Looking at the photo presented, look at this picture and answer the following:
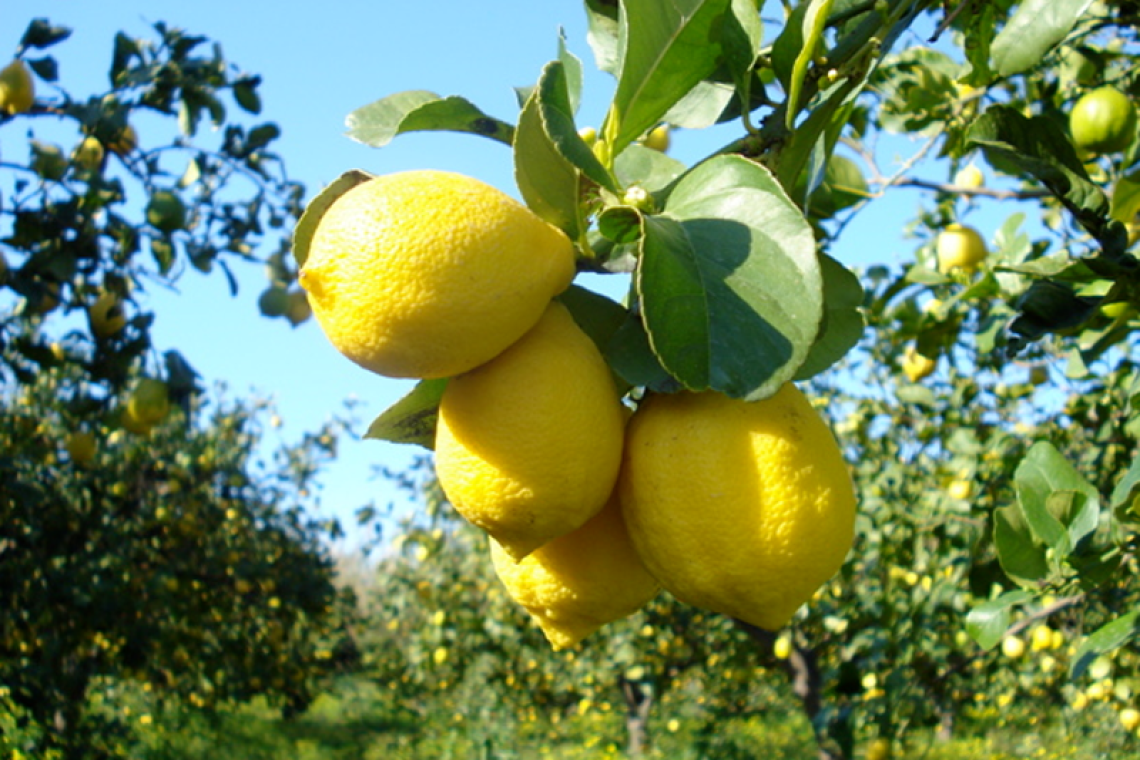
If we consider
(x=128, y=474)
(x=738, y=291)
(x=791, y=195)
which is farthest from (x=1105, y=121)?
(x=128, y=474)

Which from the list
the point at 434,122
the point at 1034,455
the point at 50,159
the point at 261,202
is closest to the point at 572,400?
the point at 434,122

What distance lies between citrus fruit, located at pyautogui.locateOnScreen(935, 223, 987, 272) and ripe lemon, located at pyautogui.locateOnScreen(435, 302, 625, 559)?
197cm

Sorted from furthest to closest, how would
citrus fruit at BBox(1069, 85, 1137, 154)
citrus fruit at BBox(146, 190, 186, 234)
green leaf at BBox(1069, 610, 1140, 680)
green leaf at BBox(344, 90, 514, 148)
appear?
citrus fruit at BBox(146, 190, 186, 234) → citrus fruit at BBox(1069, 85, 1137, 154) → green leaf at BBox(1069, 610, 1140, 680) → green leaf at BBox(344, 90, 514, 148)

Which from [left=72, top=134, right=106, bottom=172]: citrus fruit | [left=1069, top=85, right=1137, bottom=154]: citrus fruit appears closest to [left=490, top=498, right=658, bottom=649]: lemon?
[left=1069, top=85, right=1137, bottom=154]: citrus fruit

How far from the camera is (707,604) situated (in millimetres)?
624

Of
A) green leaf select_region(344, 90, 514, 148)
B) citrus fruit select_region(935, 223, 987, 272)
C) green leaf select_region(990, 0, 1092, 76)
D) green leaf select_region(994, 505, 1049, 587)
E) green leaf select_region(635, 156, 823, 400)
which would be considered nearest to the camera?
green leaf select_region(635, 156, 823, 400)

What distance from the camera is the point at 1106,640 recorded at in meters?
1.11

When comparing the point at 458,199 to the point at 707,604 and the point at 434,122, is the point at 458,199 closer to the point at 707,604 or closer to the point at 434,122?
the point at 434,122

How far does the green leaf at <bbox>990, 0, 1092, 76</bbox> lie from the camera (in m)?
0.90

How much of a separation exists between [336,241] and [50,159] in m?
2.66

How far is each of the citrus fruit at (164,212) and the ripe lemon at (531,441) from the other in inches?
96.0

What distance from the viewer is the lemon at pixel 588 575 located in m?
0.68

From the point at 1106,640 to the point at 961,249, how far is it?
4.72 feet

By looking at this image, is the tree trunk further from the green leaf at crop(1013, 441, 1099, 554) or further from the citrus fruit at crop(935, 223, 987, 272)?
the green leaf at crop(1013, 441, 1099, 554)
